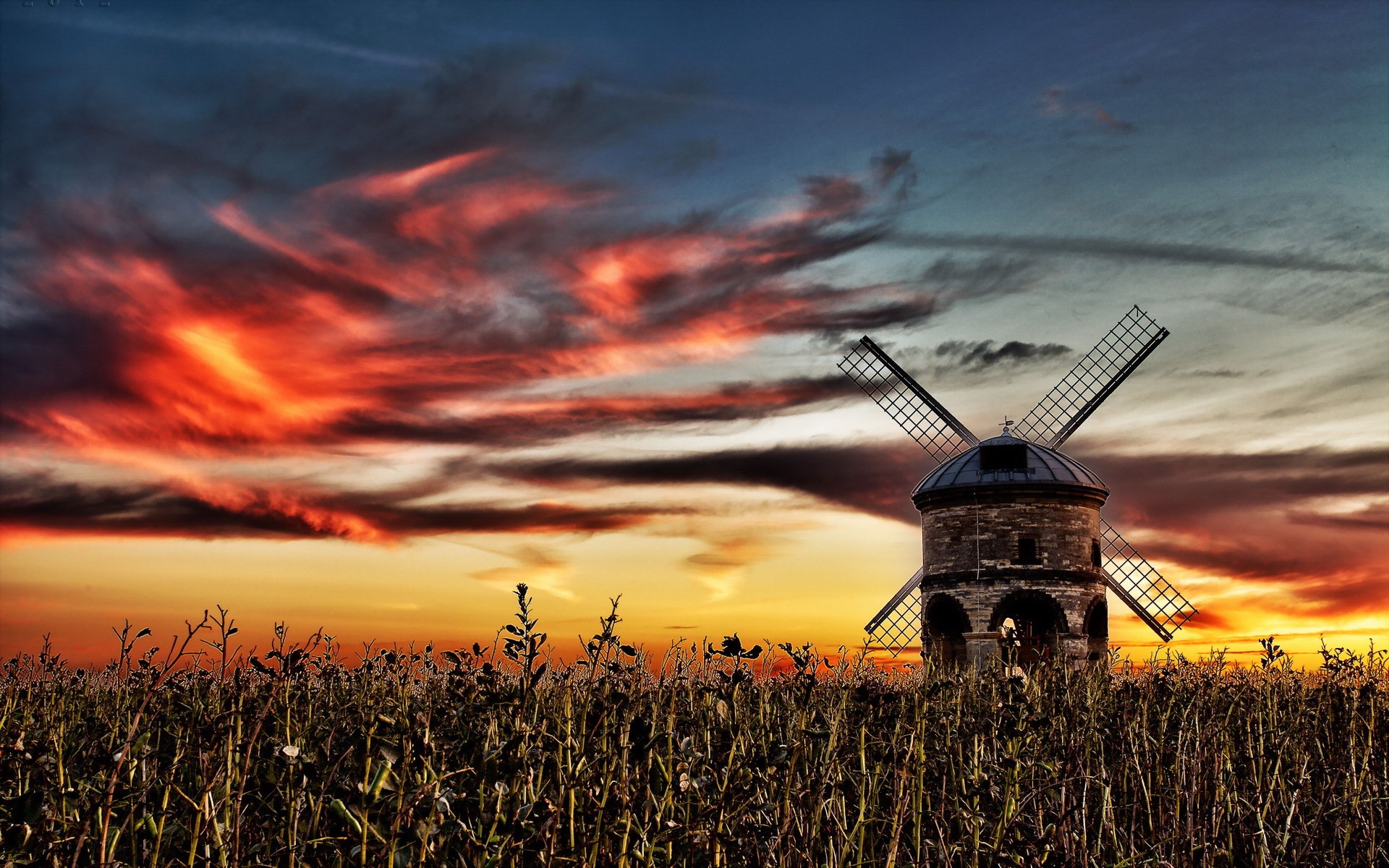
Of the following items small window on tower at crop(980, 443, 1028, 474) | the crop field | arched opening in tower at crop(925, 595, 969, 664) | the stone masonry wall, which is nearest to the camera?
the crop field

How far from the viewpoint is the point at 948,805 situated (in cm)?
598

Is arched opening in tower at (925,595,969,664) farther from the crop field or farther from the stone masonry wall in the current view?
the crop field

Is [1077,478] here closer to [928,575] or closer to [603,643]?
[928,575]

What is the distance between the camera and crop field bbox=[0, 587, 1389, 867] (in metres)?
3.35

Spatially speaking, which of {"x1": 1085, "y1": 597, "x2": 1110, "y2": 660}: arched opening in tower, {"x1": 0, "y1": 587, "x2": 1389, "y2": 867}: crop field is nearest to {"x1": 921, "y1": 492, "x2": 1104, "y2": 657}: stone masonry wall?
{"x1": 1085, "y1": 597, "x2": 1110, "y2": 660}: arched opening in tower

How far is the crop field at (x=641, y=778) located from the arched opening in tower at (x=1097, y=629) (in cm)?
1703

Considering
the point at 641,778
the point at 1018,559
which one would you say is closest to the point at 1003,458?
the point at 1018,559

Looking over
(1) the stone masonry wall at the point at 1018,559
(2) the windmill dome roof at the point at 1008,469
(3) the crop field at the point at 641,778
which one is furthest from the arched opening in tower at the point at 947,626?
(3) the crop field at the point at 641,778

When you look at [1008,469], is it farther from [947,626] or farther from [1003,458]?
[947,626]

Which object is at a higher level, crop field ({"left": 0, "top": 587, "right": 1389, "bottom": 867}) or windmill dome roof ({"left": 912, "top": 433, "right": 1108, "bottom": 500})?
windmill dome roof ({"left": 912, "top": 433, "right": 1108, "bottom": 500})

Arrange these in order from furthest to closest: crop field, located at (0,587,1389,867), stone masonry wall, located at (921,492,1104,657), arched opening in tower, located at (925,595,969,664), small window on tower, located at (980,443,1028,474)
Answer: arched opening in tower, located at (925,595,969,664) < small window on tower, located at (980,443,1028,474) < stone masonry wall, located at (921,492,1104,657) < crop field, located at (0,587,1389,867)

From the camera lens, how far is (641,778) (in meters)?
4.41

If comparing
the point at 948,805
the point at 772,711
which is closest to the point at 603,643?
the point at 948,805

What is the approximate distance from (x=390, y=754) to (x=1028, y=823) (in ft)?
11.1
